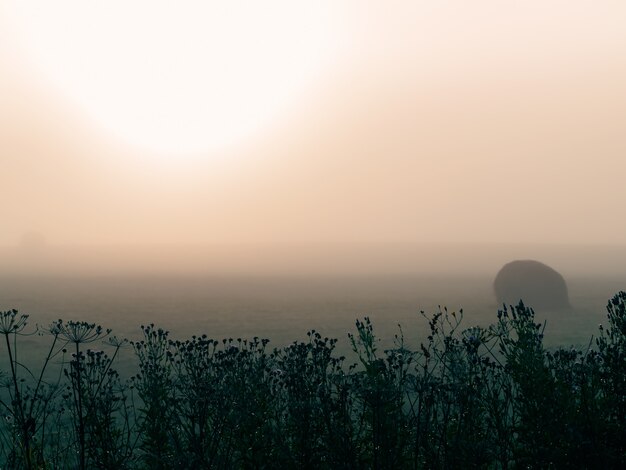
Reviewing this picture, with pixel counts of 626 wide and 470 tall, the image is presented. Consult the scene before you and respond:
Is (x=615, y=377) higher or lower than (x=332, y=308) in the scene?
higher

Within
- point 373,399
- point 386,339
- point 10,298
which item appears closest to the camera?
point 373,399

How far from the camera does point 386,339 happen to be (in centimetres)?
5084

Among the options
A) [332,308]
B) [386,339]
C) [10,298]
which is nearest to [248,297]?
[332,308]

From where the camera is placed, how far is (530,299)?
7969 centimetres

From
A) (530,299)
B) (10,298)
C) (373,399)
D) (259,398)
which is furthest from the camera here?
(10,298)

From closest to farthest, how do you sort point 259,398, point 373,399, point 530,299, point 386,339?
point 373,399 < point 259,398 < point 386,339 < point 530,299

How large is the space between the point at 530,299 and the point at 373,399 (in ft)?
249

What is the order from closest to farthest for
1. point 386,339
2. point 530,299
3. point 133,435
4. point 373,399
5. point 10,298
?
point 373,399
point 133,435
point 386,339
point 530,299
point 10,298

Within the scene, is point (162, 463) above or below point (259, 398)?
below

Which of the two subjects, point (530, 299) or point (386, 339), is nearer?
point (386, 339)

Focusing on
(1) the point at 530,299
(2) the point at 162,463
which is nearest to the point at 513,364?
(2) the point at 162,463

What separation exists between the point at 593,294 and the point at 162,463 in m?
106

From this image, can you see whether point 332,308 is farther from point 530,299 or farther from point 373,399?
point 373,399

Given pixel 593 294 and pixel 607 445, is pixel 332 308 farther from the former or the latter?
pixel 607 445
